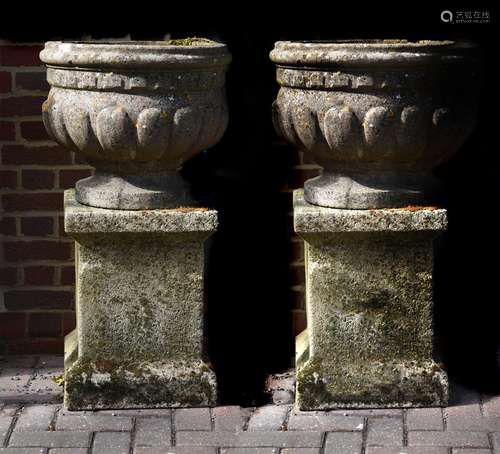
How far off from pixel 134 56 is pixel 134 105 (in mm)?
167

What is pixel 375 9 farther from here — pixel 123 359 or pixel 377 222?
pixel 123 359

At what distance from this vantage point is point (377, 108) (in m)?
4.20

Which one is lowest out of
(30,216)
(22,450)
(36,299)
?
(22,450)

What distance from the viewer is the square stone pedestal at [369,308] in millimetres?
4375

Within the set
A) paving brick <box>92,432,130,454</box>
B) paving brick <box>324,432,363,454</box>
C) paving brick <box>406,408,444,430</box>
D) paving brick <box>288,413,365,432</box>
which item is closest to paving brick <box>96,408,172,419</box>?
paving brick <box>92,432,130,454</box>

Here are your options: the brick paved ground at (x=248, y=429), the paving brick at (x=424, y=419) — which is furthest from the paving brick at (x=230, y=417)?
the paving brick at (x=424, y=419)

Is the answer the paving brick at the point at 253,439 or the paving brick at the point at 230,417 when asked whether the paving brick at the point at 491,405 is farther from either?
the paving brick at the point at 230,417

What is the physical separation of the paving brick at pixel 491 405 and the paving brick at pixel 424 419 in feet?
0.55

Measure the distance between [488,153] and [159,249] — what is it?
4.63 ft

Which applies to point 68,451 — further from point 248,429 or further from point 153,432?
point 248,429

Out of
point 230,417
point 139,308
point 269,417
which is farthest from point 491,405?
point 139,308

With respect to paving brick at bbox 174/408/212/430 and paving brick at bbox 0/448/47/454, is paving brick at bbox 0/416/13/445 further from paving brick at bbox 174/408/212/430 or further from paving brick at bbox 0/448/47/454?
paving brick at bbox 174/408/212/430

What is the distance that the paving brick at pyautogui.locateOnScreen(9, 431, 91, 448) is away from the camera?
13.9 feet

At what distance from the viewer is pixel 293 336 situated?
5.11 meters
